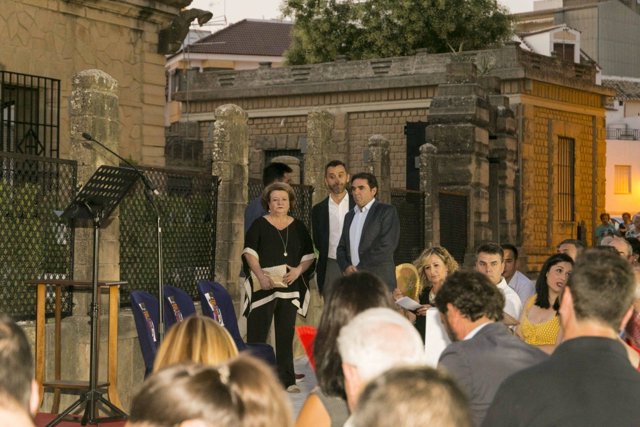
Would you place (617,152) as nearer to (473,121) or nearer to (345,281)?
(473,121)

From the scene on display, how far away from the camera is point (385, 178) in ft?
52.4

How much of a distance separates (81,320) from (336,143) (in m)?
23.8

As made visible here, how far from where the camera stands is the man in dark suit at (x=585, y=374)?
3.94 m

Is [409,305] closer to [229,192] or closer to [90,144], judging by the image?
[90,144]

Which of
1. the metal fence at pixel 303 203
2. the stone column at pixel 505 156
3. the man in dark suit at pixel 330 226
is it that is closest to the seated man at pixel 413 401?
the man in dark suit at pixel 330 226

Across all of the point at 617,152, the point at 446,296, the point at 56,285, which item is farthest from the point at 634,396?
the point at 617,152

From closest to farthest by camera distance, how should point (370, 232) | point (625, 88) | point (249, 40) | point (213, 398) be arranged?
point (213, 398)
point (370, 232)
point (625, 88)
point (249, 40)

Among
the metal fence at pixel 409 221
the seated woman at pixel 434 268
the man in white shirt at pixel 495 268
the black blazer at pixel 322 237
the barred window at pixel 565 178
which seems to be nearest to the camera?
the man in white shirt at pixel 495 268

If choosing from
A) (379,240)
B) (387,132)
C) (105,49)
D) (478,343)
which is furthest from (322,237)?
(387,132)

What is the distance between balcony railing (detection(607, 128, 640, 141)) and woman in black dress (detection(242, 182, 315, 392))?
156 ft

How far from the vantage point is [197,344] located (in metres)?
4.73

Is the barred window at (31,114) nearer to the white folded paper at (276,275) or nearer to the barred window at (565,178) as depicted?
the white folded paper at (276,275)

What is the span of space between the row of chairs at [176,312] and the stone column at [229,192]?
1.85 m

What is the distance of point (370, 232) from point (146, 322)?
2575 mm
